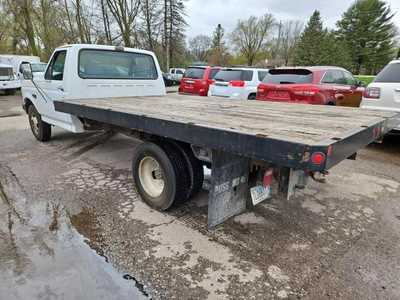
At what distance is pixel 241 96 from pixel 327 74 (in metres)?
2.96

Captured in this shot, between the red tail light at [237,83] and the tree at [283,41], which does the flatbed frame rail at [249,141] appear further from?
the tree at [283,41]

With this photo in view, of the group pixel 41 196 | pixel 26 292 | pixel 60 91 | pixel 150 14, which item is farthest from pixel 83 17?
pixel 26 292

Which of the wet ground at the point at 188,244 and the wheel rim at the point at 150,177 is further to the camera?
the wheel rim at the point at 150,177

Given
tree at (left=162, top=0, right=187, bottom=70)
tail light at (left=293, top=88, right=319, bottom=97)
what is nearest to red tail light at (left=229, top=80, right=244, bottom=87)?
tail light at (left=293, top=88, right=319, bottom=97)

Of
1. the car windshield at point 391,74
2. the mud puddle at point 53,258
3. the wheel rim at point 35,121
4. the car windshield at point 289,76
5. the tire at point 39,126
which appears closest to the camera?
the mud puddle at point 53,258

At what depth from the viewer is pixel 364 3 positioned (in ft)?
139

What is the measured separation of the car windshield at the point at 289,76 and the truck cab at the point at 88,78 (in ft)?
9.86

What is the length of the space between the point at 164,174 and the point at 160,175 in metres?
0.31

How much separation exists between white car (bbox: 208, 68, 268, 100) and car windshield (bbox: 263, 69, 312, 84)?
2012mm

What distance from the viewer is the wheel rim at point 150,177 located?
3395mm

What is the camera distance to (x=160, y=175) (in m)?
3.37

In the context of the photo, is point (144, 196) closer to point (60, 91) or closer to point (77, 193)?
point (77, 193)

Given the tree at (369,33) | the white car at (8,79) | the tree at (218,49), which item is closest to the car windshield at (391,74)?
the white car at (8,79)

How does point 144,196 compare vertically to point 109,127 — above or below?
below
